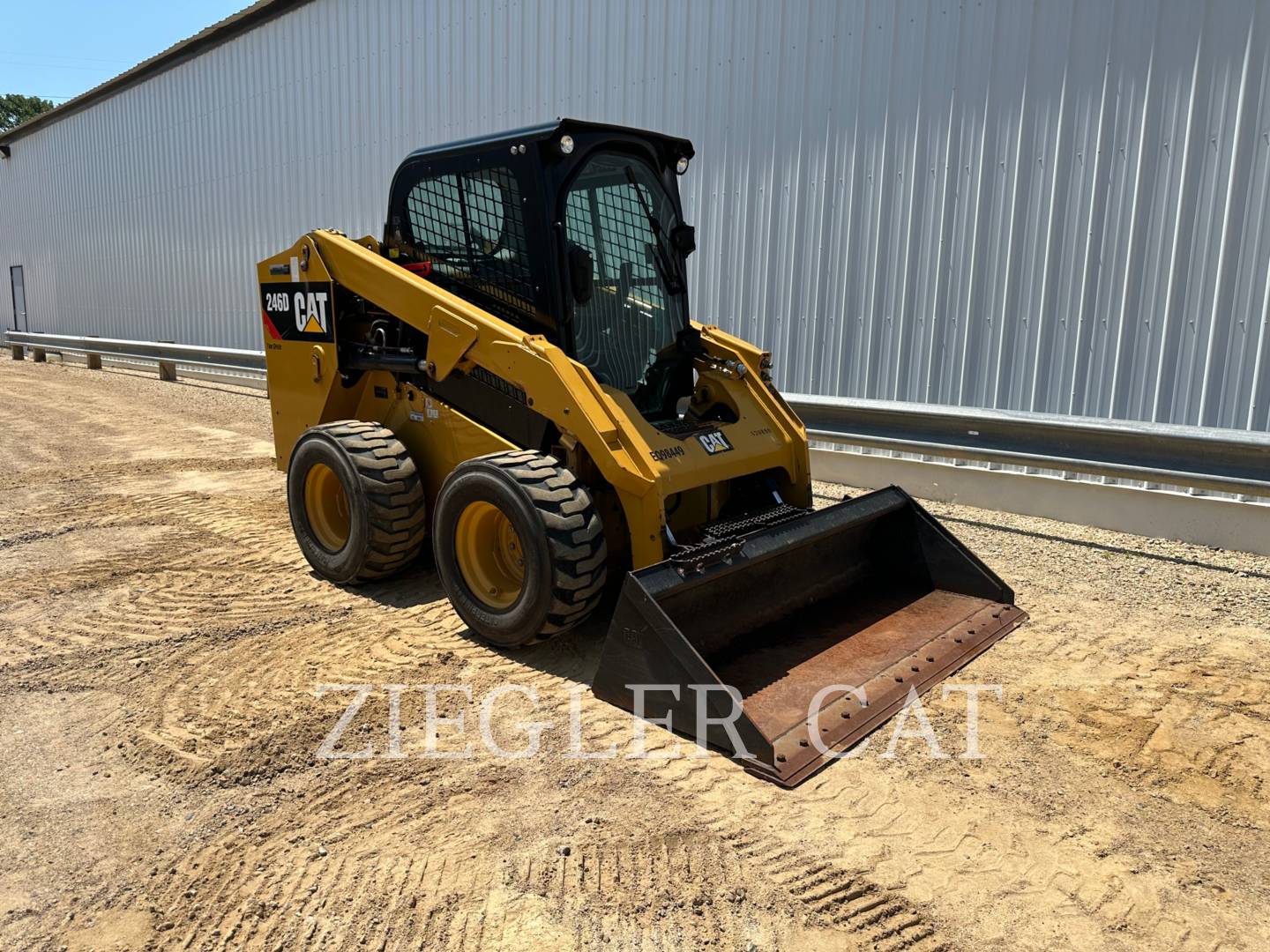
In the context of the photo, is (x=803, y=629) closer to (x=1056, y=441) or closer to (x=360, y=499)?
(x=360, y=499)

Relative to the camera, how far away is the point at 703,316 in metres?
8.53

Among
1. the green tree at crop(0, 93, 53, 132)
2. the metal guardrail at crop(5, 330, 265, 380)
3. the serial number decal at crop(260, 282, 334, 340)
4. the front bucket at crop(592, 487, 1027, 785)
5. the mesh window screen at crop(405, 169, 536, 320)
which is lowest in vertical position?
the front bucket at crop(592, 487, 1027, 785)

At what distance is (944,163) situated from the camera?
6719 millimetres

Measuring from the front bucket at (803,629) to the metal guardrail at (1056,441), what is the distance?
1.69 meters

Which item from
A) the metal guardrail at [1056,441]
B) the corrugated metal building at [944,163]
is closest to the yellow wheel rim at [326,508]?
the metal guardrail at [1056,441]

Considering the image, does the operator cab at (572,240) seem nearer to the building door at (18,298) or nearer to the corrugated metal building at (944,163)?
the corrugated metal building at (944,163)

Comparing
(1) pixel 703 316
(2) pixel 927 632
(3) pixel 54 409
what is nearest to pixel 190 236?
(3) pixel 54 409

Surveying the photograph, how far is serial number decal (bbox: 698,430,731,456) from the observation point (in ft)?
14.5

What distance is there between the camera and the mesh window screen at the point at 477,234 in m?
4.54

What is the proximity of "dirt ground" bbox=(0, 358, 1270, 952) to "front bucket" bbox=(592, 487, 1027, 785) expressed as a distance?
14cm

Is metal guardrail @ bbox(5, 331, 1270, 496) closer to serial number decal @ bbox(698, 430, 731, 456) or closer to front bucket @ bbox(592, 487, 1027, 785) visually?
front bucket @ bbox(592, 487, 1027, 785)

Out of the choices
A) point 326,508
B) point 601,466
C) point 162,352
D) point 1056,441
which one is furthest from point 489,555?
point 162,352

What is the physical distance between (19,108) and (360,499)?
5620 cm

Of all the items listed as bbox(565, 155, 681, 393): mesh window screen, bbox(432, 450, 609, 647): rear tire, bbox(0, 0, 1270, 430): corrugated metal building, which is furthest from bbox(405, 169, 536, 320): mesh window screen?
bbox(0, 0, 1270, 430): corrugated metal building
